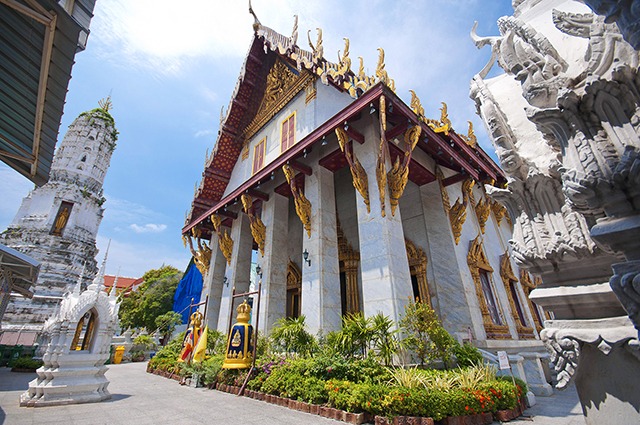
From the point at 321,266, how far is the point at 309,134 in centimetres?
399

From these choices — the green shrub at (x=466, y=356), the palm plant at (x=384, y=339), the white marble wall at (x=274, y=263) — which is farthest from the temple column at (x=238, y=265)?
the green shrub at (x=466, y=356)

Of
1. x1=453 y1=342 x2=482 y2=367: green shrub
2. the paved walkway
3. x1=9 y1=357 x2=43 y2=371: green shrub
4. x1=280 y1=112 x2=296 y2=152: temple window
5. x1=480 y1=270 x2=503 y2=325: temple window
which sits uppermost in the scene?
x1=280 y1=112 x2=296 y2=152: temple window

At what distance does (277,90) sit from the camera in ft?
41.9

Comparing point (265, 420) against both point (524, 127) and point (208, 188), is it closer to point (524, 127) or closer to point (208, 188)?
point (524, 127)

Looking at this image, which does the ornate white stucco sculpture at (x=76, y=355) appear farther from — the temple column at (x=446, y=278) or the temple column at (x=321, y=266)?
the temple column at (x=446, y=278)

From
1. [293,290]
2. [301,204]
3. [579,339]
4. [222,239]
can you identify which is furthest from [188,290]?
[579,339]

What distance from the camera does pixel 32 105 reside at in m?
3.31

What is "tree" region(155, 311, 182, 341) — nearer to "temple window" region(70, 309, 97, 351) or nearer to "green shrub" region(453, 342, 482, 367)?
"temple window" region(70, 309, 97, 351)

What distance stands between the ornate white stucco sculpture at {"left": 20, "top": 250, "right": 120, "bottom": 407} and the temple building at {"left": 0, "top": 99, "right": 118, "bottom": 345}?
1883 cm

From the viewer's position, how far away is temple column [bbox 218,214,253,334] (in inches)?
431

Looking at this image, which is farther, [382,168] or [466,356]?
[382,168]

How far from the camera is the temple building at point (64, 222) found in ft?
69.4

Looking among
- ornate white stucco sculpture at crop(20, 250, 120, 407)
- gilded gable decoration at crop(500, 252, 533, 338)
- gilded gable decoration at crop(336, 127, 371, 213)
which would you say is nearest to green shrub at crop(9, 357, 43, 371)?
ornate white stucco sculpture at crop(20, 250, 120, 407)

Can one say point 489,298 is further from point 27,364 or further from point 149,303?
point 149,303
